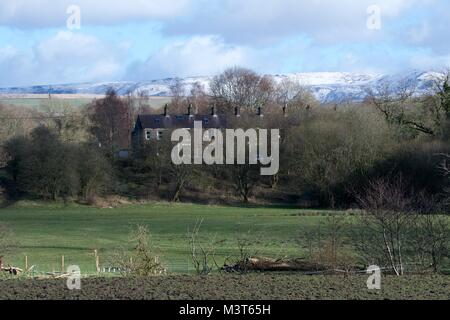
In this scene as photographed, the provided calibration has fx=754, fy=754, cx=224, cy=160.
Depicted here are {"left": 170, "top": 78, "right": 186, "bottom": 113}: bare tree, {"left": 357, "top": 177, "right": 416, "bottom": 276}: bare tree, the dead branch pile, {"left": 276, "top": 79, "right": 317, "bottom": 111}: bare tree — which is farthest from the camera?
{"left": 170, "top": 78, "right": 186, "bottom": 113}: bare tree

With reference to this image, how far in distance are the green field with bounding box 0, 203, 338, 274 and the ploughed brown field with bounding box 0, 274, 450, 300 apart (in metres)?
8.55

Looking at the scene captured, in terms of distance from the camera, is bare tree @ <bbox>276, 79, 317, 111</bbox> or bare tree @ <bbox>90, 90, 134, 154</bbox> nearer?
bare tree @ <bbox>90, 90, 134, 154</bbox>

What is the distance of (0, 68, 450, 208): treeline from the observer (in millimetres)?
63906

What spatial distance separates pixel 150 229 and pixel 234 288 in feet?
110

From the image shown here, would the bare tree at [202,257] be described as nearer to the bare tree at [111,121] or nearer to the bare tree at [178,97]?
the bare tree at [111,121]

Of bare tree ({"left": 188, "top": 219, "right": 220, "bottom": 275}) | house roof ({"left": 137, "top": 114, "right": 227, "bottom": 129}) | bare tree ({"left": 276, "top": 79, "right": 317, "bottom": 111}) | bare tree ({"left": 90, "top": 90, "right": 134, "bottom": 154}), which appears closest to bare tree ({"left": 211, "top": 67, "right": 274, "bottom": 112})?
bare tree ({"left": 276, "top": 79, "right": 317, "bottom": 111})

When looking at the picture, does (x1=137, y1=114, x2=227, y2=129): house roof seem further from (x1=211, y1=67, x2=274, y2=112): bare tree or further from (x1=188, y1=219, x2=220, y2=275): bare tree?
(x1=188, y1=219, x2=220, y2=275): bare tree

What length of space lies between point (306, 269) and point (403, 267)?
9.96 ft

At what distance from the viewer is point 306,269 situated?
2362 cm

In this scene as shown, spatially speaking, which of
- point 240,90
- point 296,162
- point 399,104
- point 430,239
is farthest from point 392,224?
point 240,90

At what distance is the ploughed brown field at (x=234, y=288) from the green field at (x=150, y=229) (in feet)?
28.0

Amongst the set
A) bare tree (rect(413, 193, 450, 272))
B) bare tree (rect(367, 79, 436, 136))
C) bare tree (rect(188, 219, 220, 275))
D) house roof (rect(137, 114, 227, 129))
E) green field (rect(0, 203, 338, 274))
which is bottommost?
green field (rect(0, 203, 338, 274))

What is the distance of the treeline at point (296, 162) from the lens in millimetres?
63906

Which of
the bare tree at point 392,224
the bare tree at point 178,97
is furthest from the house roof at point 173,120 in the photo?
the bare tree at point 392,224
